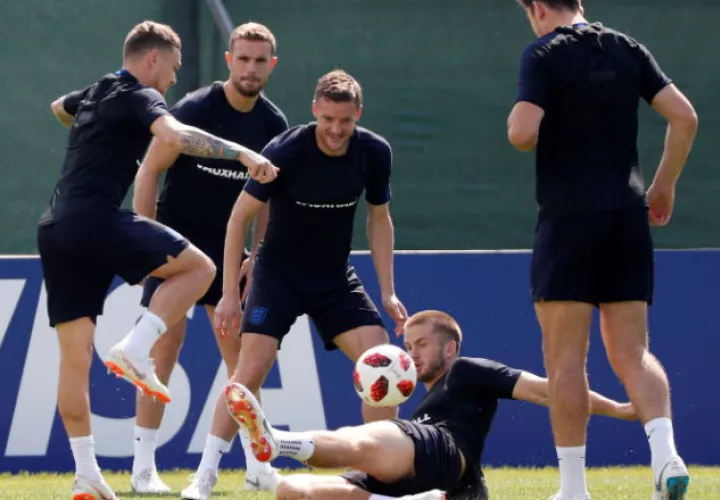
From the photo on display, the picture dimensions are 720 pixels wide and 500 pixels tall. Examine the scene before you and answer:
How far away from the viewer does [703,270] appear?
33.7 ft

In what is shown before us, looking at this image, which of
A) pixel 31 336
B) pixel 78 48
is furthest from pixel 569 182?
pixel 78 48

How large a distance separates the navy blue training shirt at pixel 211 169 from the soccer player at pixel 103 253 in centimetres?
128

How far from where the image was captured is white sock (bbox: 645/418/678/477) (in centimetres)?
566

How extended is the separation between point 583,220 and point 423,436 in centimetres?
112

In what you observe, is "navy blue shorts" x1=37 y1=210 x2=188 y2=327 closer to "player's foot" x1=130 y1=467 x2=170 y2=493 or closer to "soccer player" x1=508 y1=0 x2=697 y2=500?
"player's foot" x1=130 y1=467 x2=170 y2=493

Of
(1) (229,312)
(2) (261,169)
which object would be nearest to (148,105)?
(2) (261,169)

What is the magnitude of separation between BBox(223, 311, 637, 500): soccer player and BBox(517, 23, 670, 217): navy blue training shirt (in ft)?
2.71

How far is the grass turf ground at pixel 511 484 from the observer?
292 inches

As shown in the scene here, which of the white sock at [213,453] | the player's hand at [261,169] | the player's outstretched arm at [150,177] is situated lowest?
the white sock at [213,453]

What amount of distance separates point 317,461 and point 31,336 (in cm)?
491

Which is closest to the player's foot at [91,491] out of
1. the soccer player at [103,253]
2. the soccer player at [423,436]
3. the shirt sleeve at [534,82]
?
the soccer player at [103,253]

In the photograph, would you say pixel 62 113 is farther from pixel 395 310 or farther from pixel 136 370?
pixel 395 310

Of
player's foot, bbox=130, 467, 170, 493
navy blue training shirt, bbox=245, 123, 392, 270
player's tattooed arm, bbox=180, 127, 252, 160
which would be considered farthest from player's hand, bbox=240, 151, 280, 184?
player's foot, bbox=130, 467, 170, 493

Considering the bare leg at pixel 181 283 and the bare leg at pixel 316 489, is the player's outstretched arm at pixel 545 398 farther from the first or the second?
the bare leg at pixel 181 283
